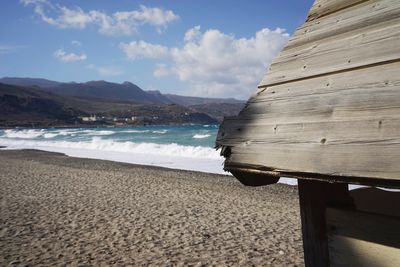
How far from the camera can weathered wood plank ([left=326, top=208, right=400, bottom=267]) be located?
4.64 feet

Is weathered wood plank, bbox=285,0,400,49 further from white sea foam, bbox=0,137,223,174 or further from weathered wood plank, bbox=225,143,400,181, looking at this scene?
white sea foam, bbox=0,137,223,174

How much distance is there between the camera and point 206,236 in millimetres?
6109

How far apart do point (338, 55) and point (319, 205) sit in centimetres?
72

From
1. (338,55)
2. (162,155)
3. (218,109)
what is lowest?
(162,155)

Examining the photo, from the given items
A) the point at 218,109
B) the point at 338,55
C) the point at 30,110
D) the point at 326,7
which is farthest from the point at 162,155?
the point at 218,109

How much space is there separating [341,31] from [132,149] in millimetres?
28489

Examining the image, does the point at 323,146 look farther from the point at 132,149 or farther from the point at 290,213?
the point at 132,149

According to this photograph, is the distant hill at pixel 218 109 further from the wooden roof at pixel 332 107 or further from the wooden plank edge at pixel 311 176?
the wooden plank edge at pixel 311 176

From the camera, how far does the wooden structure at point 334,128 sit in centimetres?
127

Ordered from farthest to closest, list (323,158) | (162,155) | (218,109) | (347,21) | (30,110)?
(218,109) < (30,110) < (162,155) < (347,21) < (323,158)

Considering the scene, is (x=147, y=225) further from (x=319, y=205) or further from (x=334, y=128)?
(x=334, y=128)

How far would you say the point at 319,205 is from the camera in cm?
173

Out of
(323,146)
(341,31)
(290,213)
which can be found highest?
(341,31)

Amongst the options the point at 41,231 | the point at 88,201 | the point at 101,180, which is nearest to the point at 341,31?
the point at 41,231
